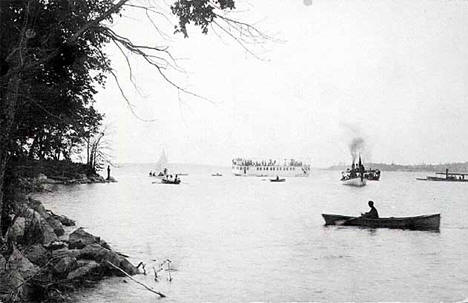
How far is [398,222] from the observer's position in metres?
24.3

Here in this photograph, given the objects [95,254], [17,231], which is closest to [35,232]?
[17,231]

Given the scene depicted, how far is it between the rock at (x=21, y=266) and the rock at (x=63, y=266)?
2.07 feet

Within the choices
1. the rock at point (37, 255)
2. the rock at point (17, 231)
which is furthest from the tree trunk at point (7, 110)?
the rock at point (17, 231)

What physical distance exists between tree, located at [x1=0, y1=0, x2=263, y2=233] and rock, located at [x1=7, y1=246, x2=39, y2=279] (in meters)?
1.22

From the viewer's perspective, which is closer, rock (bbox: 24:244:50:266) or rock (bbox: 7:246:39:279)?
rock (bbox: 7:246:39:279)

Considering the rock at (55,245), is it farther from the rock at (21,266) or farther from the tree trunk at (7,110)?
the tree trunk at (7,110)

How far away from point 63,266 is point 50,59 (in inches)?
174

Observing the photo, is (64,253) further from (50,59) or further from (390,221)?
(390,221)

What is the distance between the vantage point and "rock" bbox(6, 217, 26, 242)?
12.0 metres

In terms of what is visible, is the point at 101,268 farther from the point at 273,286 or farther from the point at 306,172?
the point at 306,172

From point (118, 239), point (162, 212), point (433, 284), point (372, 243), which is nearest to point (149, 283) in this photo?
point (433, 284)

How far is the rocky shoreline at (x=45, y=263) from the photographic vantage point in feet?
28.6

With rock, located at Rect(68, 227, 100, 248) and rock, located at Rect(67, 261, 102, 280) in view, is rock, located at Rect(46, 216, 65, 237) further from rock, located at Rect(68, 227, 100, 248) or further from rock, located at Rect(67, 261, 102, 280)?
rock, located at Rect(67, 261, 102, 280)

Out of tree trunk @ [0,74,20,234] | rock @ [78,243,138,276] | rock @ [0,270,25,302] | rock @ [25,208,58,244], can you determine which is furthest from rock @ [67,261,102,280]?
tree trunk @ [0,74,20,234]
